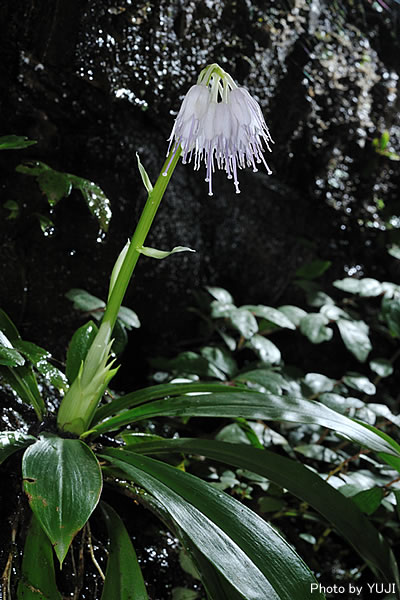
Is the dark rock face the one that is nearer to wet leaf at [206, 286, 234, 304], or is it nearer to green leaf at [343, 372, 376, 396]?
wet leaf at [206, 286, 234, 304]

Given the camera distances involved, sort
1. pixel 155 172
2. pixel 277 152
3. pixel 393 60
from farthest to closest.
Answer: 1. pixel 393 60
2. pixel 277 152
3. pixel 155 172

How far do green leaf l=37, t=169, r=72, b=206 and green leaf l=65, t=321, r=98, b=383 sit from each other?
0.34m

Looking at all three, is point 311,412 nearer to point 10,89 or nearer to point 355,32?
point 10,89

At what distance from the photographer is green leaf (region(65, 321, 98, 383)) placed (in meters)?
1.17

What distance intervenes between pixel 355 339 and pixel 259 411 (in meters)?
0.81

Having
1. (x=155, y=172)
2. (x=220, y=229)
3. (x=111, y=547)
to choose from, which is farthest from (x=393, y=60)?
(x=111, y=547)

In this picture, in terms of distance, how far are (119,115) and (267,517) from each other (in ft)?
4.16

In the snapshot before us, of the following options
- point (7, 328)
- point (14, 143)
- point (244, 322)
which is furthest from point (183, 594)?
point (14, 143)

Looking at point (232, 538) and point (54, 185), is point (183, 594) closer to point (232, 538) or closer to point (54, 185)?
point (232, 538)

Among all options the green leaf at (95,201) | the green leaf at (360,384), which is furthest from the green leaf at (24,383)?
the green leaf at (360,384)

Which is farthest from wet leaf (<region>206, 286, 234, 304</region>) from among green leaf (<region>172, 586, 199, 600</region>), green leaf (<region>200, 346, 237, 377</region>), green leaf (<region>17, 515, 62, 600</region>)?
green leaf (<region>17, 515, 62, 600</region>)

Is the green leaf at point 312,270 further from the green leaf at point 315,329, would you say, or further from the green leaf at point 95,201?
the green leaf at point 95,201

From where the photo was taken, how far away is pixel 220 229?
206 cm

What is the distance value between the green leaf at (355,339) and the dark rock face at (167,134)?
476mm
